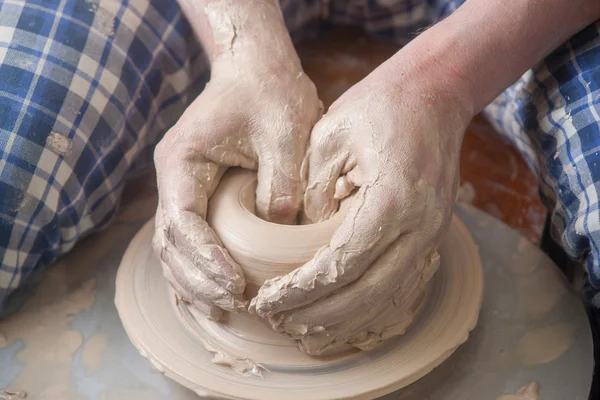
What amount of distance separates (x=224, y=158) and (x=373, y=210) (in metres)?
0.30

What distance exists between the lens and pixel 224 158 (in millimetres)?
1116

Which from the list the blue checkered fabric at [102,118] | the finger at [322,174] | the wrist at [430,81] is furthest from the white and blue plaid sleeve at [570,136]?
the finger at [322,174]

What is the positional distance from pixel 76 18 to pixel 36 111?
0.23 m

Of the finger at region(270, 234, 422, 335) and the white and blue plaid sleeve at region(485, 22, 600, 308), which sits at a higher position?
the white and blue plaid sleeve at region(485, 22, 600, 308)

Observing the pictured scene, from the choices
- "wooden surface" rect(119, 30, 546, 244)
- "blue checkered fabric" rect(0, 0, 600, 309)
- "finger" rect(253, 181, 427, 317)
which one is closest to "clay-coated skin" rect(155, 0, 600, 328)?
"finger" rect(253, 181, 427, 317)

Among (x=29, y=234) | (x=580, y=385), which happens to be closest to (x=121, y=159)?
(x=29, y=234)

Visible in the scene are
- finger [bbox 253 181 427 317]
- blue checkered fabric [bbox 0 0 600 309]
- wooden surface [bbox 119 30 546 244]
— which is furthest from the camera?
wooden surface [bbox 119 30 546 244]

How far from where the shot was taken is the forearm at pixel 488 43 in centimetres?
114

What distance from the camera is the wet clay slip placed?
3.37 feet

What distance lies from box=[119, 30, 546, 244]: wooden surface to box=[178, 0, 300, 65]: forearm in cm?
63

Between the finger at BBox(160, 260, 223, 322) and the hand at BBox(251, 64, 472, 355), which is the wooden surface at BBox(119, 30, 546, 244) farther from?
the finger at BBox(160, 260, 223, 322)

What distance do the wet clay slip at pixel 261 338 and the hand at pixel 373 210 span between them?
41 millimetres

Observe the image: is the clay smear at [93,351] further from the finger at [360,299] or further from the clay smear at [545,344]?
the clay smear at [545,344]

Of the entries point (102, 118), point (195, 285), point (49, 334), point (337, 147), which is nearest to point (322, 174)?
point (337, 147)
